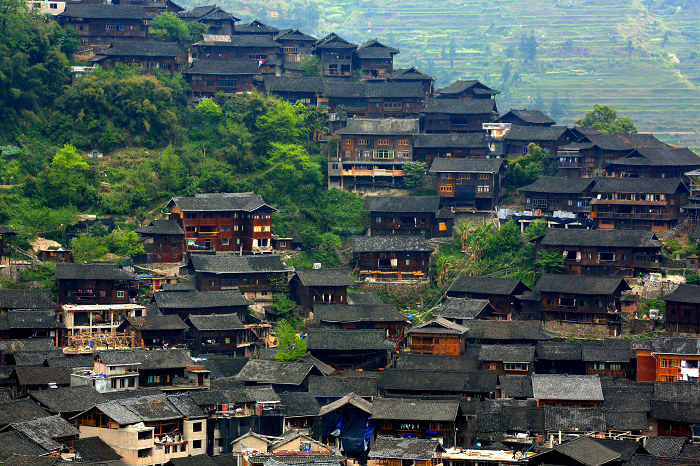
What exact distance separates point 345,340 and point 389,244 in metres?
10.5

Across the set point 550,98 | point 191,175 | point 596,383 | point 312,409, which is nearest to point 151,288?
point 191,175

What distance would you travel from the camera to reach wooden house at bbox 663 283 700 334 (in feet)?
187

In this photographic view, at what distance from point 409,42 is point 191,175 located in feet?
292

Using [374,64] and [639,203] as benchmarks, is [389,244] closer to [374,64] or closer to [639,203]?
[639,203]

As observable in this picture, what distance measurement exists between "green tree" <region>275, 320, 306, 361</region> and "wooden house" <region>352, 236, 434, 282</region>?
961 cm

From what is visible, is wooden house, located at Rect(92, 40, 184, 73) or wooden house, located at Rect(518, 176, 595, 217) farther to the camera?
wooden house, located at Rect(92, 40, 184, 73)

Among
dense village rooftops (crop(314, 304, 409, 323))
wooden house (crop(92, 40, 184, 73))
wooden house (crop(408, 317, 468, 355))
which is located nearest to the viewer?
wooden house (crop(408, 317, 468, 355))

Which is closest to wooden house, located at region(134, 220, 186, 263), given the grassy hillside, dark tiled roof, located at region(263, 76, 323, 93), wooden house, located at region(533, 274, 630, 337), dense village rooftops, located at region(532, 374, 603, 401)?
dark tiled roof, located at region(263, 76, 323, 93)

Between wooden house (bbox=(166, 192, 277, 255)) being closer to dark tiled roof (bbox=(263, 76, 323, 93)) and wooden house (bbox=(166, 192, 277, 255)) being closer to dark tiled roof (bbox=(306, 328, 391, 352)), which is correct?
dark tiled roof (bbox=(306, 328, 391, 352))

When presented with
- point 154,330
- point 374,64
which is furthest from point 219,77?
point 154,330

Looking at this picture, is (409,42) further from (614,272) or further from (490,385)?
(490,385)

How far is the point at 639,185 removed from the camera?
66.4 meters

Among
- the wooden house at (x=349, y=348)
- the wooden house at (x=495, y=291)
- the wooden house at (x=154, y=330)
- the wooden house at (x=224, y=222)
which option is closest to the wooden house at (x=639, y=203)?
the wooden house at (x=495, y=291)

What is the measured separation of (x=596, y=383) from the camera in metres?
50.4
